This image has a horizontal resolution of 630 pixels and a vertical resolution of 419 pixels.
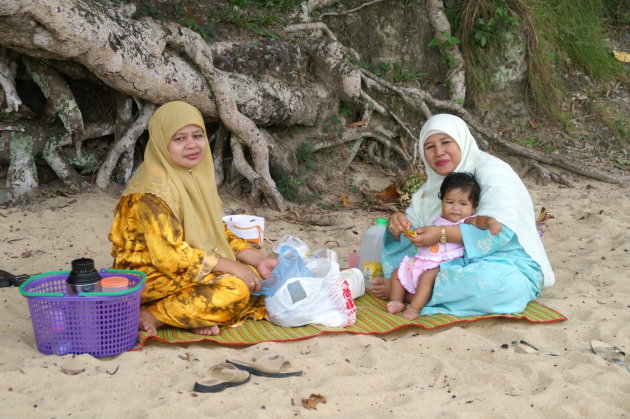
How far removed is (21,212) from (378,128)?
362 centimetres

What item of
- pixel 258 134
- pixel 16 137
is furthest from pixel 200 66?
pixel 16 137

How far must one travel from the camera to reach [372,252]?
443 centimetres

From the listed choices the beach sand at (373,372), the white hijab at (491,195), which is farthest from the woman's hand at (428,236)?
the beach sand at (373,372)

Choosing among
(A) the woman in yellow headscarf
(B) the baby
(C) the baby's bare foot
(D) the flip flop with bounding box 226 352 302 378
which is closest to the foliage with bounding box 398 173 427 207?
(B) the baby

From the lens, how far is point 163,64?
194 inches

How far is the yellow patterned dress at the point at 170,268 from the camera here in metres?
3.29

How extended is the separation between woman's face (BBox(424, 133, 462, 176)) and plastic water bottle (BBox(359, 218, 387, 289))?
58 centimetres

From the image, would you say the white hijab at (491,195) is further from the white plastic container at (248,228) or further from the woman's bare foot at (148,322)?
the woman's bare foot at (148,322)

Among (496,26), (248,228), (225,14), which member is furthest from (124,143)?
(496,26)

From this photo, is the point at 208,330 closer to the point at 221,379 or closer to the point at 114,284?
the point at 114,284

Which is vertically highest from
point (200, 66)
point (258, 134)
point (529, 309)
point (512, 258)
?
point (200, 66)

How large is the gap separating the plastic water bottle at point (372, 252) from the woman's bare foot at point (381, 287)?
190mm

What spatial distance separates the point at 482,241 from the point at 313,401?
155cm

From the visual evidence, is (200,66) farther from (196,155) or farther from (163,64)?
(196,155)
